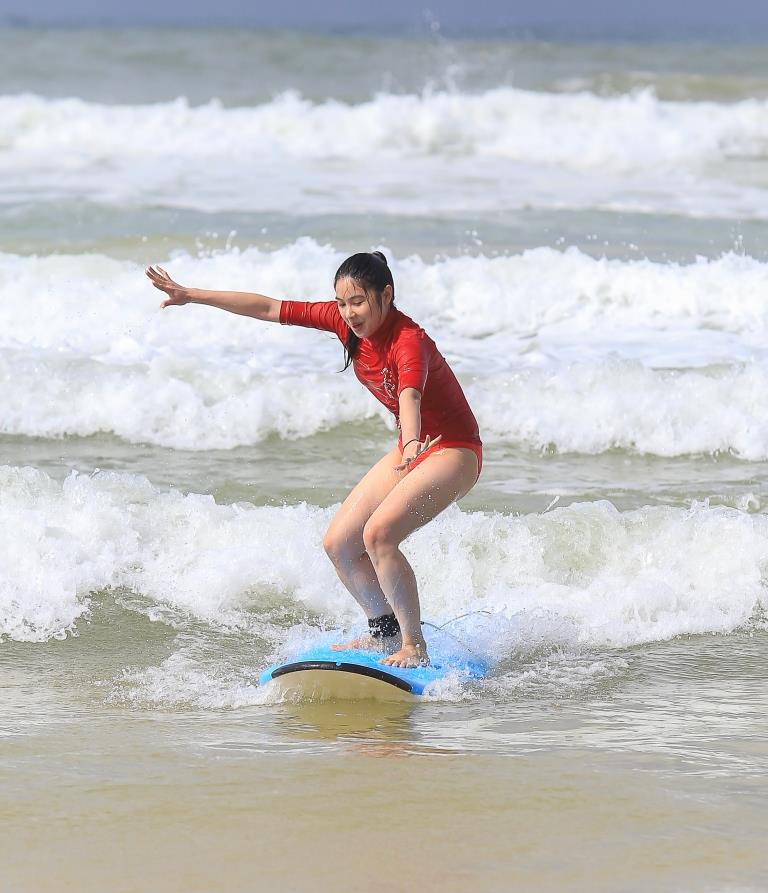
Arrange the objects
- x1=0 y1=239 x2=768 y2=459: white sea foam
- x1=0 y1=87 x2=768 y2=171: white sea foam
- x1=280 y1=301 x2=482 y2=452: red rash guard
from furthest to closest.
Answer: x1=0 y1=87 x2=768 y2=171: white sea foam → x1=0 y1=239 x2=768 y2=459: white sea foam → x1=280 y1=301 x2=482 y2=452: red rash guard

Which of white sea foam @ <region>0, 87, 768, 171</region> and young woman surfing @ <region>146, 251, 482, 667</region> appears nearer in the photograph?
young woman surfing @ <region>146, 251, 482, 667</region>

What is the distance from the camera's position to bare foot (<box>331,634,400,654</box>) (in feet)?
15.7

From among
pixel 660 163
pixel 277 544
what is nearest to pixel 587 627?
pixel 277 544

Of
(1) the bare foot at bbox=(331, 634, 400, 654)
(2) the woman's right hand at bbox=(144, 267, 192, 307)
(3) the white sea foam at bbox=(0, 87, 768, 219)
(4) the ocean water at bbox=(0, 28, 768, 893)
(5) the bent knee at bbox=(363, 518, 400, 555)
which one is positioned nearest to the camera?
(4) the ocean water at bbox=(0, 28, 768, 893)

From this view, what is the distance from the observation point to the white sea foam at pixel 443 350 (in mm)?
8492

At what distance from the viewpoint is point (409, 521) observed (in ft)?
14.9

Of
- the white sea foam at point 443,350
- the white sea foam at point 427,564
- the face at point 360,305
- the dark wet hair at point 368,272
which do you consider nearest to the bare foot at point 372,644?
the white sea foam at point 427,564

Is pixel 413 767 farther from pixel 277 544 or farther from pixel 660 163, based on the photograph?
pixel 660 163

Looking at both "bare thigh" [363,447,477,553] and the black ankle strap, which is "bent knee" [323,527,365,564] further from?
the black ankle strap

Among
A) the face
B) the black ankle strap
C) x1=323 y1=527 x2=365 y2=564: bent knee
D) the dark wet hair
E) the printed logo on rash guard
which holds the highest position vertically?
the dark wet hair

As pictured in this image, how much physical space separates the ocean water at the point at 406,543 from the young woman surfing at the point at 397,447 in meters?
0.43

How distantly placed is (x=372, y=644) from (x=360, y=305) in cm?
127

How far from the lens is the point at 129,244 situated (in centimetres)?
1318

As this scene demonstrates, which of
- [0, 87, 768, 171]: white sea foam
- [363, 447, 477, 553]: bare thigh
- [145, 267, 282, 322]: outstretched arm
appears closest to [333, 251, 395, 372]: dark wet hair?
[145, 267, 282, 322]: outstretched arm
